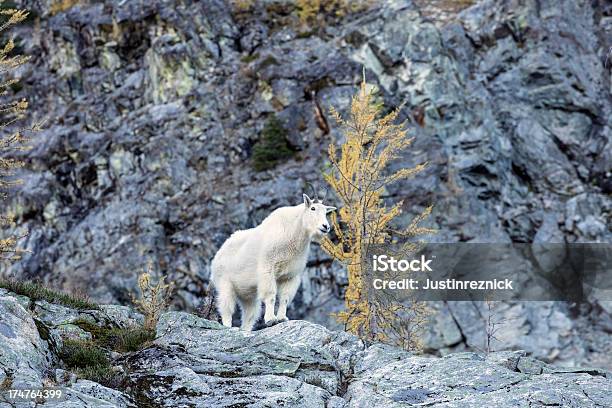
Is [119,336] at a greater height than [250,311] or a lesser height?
greater

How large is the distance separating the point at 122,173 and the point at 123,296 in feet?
26.4

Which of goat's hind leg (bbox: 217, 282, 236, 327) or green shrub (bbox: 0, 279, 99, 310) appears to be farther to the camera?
goat's hind leg (bbox: 217, 282, 236, 327)

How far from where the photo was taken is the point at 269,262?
10.9 metres

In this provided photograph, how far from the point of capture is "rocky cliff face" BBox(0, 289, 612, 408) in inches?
314

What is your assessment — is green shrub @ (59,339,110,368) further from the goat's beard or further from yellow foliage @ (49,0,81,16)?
yellow foliage @ (49,0,81,16)

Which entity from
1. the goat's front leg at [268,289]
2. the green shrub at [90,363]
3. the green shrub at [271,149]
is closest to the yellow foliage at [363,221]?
the goat's front leg at [268,289]

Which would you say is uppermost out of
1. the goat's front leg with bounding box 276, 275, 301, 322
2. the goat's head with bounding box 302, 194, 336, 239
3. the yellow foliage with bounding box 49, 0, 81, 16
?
the yellow foliage with bounding box 49, 0, 81, 16

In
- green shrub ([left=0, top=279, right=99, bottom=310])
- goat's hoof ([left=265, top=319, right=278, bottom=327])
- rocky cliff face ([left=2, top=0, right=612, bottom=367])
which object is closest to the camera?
goat's hoof ([left=265, top=319, right=278, bottom=327])

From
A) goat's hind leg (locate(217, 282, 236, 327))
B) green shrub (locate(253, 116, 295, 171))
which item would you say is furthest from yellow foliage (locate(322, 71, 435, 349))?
green shrub (locate(253, 116, 295, 171))

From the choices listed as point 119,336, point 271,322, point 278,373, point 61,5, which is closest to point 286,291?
point 271,322

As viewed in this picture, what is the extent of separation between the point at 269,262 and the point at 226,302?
3.90 feet

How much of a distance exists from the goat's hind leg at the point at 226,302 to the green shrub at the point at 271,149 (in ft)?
71.8

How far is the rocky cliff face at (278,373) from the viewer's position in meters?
7.97

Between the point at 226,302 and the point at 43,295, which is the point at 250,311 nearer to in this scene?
the point at 226,302
